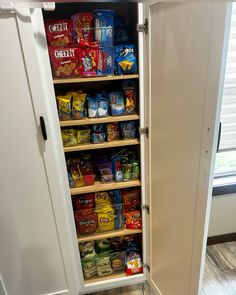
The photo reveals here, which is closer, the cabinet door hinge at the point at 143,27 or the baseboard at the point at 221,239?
the cabinet door hinge at the point at 143,27

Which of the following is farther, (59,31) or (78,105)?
(78,105)

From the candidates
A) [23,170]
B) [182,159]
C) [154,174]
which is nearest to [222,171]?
[154,174]

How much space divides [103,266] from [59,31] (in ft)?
5.01

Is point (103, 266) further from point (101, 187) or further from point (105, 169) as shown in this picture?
point (105, 169)

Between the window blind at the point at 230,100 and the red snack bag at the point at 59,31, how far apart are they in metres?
0.95

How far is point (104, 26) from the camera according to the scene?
113 cm

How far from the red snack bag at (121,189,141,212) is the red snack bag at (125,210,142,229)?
0.04 meters

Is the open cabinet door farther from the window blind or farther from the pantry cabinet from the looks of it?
the window blind

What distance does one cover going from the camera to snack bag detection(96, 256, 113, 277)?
1.61 m

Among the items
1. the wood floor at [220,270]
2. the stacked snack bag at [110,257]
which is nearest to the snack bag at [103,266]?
the stacked snack bag at [110,257]

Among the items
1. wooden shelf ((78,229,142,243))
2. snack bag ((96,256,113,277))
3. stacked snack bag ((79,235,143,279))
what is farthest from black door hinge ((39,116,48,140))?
snack bag ((96,256,113,277))

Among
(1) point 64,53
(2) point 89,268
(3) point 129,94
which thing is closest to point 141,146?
(3) point 129,94

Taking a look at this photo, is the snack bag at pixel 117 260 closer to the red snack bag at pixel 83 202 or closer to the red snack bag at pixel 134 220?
the red snack bag at pixel 134 220

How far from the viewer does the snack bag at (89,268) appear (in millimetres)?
1591
